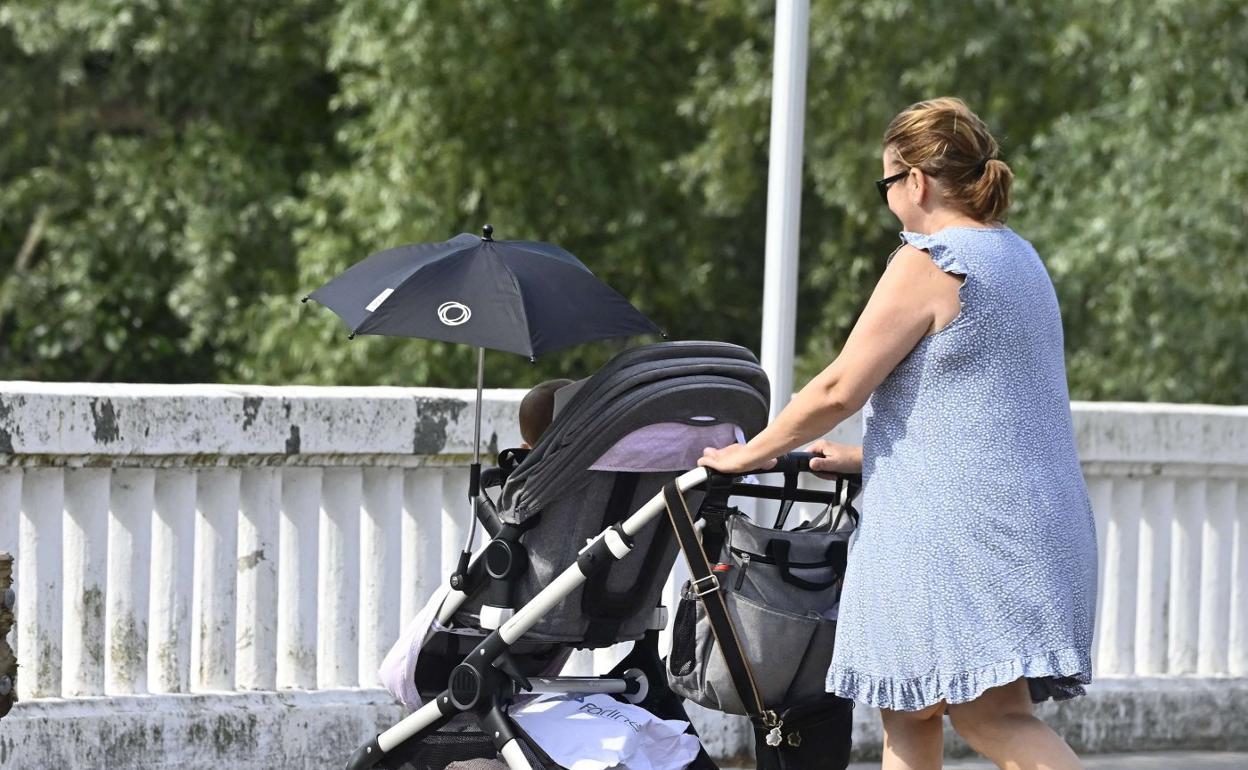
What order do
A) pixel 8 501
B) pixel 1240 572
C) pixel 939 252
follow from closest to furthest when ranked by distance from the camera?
pixel 939 252, pixel 8 501, pixel 1240 572

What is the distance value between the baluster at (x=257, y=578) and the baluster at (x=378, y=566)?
26 cm

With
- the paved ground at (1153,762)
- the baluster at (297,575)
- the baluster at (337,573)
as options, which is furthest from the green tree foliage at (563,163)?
the baluster at (297,575)

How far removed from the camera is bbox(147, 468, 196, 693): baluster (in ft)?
18.0

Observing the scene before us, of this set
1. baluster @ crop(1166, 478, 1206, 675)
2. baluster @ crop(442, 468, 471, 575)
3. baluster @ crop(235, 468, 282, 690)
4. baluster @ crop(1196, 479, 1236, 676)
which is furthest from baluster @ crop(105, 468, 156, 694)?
baluster @ crop(1196, 479, 1236, 676)

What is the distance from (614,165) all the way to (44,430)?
10444 millimetres

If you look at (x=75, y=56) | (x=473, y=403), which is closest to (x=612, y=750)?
(x=473, y=403)

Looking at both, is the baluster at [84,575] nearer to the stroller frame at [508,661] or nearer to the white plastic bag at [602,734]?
the stroller frame at [508,661]

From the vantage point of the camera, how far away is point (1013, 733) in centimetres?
386

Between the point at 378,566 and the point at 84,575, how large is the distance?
839mm

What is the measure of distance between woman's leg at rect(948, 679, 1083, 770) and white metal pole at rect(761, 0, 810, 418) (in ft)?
6.62

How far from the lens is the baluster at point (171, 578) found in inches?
216

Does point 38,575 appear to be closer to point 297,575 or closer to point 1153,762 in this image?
point 297,575

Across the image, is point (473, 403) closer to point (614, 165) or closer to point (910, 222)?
point (910, 222)

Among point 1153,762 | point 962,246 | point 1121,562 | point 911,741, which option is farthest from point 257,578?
point 1153,762
